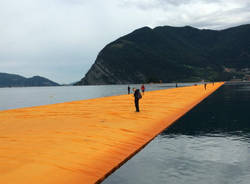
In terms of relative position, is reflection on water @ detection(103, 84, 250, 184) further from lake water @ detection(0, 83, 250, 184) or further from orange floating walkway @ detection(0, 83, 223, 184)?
orange floating walkway @ detection(0, 83, 223, 184)

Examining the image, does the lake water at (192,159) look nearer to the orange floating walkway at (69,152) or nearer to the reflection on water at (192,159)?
the reflection on water at (192,159)

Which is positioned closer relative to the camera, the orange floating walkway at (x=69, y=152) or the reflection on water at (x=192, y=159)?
the orange floating walkway at (x=69, y=152)

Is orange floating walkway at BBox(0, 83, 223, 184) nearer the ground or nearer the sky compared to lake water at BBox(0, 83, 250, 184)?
nearer the sky

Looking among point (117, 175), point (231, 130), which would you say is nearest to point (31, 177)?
point (117, 175)

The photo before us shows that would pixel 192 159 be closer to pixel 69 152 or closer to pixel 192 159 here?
pixel 192 159

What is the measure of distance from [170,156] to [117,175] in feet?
11.2

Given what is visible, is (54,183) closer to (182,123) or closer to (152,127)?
(152,127)

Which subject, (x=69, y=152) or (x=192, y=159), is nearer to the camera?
(x=69, y=152)

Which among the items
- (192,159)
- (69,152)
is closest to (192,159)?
(192,159)

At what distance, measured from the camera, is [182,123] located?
21.5 metres

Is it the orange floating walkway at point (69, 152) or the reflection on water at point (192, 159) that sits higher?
the orange floating walkway at point (69, 152)

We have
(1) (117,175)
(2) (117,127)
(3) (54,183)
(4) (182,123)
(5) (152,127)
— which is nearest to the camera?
(3) (54,183)

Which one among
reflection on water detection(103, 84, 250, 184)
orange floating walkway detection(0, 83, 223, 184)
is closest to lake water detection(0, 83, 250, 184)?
reflection on water detection(103, 84, 250, 184)

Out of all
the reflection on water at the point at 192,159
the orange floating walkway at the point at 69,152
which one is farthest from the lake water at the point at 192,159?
the orange floating walkway at the point at 69,152
